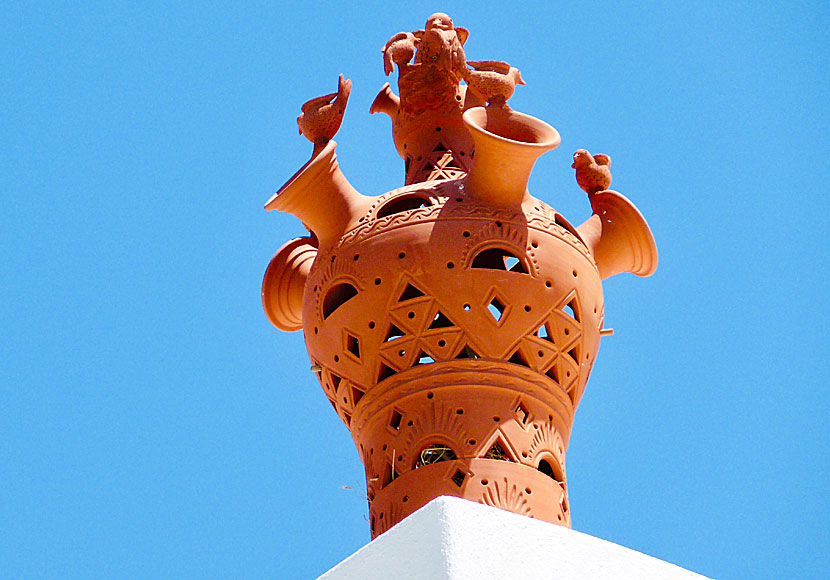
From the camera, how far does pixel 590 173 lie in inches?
246

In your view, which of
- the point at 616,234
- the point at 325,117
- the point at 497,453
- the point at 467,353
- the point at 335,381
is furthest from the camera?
the point at 616,234

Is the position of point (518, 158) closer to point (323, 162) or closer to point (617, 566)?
point (323, 162)

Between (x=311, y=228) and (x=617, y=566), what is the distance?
Answer: 2639mm

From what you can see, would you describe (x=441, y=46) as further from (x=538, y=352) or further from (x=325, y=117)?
(x=538, y=352)

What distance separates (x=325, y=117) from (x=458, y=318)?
123cm

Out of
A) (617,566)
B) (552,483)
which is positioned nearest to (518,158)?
(552,483)

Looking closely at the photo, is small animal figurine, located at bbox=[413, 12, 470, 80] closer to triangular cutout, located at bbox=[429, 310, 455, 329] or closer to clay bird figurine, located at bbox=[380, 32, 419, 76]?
clay bird figurine, located at bbox=[380, 32, 419, 76]

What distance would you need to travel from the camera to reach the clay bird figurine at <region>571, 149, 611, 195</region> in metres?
6.26

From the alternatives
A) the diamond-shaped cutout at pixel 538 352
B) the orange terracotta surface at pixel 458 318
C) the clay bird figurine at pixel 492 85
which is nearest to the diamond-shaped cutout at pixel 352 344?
the orange terracotta surface at pixel 458 318

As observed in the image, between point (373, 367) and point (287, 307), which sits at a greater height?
point (287, 307)

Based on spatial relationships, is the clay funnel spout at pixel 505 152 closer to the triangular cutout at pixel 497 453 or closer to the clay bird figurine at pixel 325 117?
the clay bird figurine at pixel 325 117

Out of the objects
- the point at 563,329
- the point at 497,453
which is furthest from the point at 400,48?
the point at 497,453

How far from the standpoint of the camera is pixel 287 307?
6.35m

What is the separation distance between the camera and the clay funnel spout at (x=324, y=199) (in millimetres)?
5840
